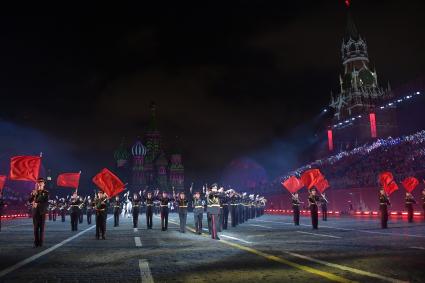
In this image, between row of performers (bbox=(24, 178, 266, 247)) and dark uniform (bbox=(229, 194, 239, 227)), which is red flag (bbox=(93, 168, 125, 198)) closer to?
row of performers (bbox=(24, 178, 266, 247))

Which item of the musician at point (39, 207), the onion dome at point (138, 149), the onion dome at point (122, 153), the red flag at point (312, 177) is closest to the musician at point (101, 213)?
the musician at point (39, 207)

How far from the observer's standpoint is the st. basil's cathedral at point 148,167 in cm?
12988

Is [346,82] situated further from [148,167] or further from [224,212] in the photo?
[224,212]

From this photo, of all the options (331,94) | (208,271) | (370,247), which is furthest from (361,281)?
(331,94)

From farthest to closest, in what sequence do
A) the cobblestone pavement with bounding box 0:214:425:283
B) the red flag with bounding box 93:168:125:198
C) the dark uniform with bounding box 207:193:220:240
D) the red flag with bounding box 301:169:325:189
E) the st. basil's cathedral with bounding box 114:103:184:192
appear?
the st. basil's cathedral with bounding box 114:103:184:192 < the red flag with bounding box 301:169:325:189 < the red flag with bounding box 93:168:125:198 < the dark uniform with bounding box 207:193:220:240 < the cobblestone pavement with bounding box 0:214:425:283

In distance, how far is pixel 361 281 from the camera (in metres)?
7.11

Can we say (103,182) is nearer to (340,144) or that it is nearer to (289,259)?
(289,259)

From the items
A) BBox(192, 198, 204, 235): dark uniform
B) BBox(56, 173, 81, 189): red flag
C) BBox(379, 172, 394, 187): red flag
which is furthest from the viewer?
BBox(56, 173, 81, 189): red flag

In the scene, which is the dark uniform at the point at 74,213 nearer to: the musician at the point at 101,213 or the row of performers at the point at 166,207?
the row of performers at the point at 166,207

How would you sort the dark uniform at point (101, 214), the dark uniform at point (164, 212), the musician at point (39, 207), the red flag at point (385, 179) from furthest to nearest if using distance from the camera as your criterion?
the red flag at point (385, 179)
the dark uniform at point (164, 212)
the dark uniform at point (101, 214)
the musician at point (39, 207)

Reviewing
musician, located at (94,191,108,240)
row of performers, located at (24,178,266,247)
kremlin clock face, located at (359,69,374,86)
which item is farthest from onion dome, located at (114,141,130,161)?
musician, located at (94,191,108,240)

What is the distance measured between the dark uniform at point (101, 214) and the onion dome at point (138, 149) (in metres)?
116

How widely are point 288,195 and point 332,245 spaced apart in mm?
36846

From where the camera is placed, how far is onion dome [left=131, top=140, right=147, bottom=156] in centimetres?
13412
